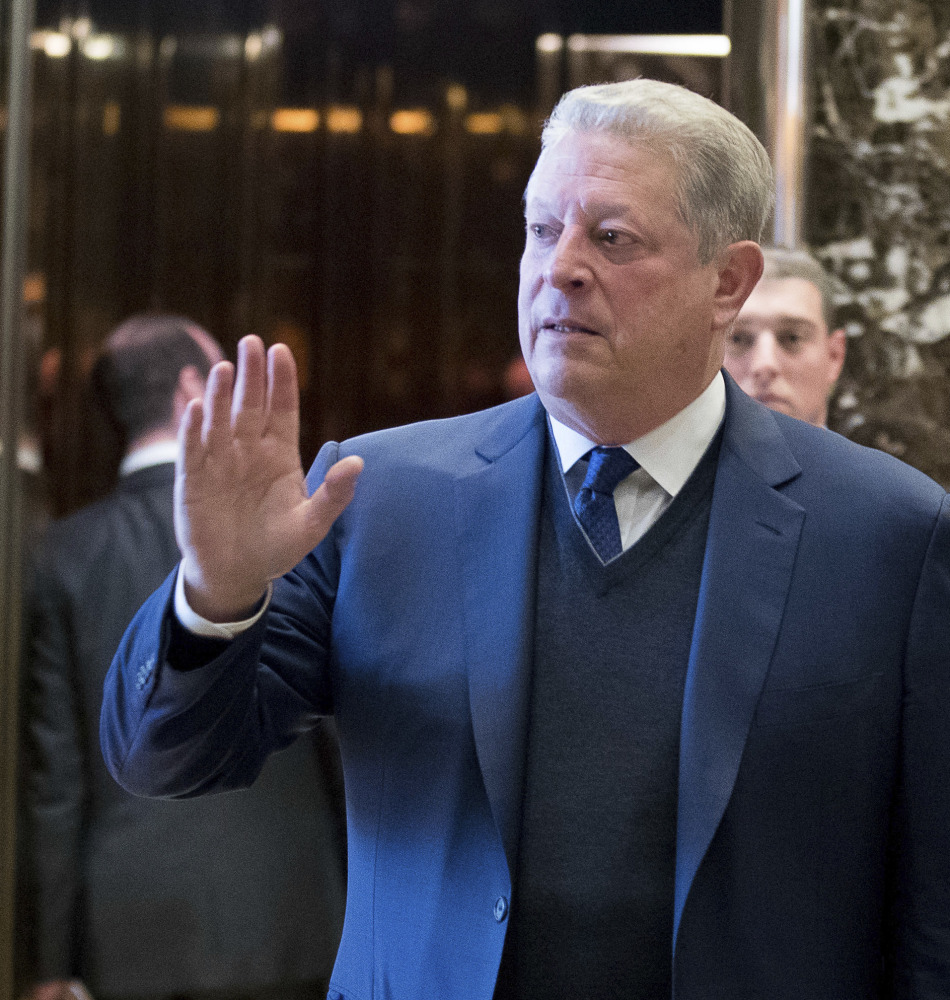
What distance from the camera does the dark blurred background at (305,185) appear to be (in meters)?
2.80

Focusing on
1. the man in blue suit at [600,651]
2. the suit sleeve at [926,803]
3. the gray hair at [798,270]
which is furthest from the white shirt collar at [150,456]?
the suit sleeve at [926,803]

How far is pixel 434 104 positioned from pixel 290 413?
1820 millimetres

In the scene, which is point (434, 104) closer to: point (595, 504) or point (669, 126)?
point (669, 126)

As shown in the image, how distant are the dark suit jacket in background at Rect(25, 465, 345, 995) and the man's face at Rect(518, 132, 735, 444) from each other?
4.56 feet

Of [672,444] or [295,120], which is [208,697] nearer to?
[672,444]

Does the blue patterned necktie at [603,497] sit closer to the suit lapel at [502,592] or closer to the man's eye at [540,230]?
the suit lapel at [502,592]

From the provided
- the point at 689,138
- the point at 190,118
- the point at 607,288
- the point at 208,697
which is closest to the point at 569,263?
the point at 607,288

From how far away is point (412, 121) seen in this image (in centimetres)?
293

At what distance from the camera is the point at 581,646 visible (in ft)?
4.78

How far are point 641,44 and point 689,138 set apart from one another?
152 centimetres

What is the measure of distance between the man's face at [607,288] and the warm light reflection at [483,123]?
1456mm

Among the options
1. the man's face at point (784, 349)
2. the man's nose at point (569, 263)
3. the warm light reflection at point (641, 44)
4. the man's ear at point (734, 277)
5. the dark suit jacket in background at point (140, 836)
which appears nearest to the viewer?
the man's nose at point (569, 263)

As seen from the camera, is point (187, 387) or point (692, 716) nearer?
point (692, 716)

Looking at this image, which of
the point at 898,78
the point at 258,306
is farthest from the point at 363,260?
the point at 898,78
